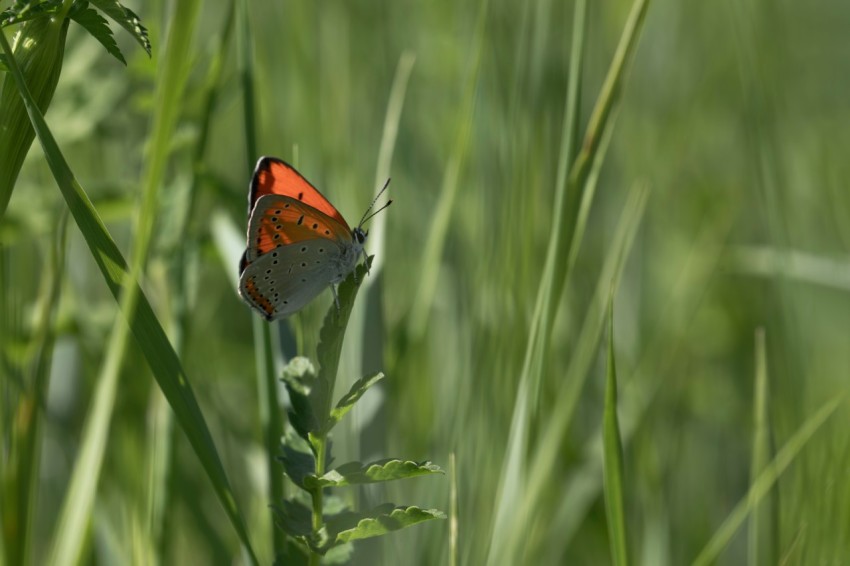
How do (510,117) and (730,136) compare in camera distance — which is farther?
(730,136)

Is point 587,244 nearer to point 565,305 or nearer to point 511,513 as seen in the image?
point 565,305

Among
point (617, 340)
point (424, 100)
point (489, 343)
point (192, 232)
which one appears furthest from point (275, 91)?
point (489, 343)

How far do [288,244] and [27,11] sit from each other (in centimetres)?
43

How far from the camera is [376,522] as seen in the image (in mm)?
694

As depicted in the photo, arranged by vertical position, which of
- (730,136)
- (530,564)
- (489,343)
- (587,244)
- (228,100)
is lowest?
(530,564)

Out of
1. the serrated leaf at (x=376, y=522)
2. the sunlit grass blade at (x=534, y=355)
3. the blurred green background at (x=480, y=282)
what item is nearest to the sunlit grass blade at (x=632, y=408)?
the blurred green background at (x=480, y=282)

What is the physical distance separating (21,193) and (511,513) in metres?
1.06

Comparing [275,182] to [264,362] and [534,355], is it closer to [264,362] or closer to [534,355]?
[264,362]

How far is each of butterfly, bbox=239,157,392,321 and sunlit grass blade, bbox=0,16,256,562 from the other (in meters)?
0.20

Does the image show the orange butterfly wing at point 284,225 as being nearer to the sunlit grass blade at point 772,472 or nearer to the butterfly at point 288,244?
the butterfly at point 288,244

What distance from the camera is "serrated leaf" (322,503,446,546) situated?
673mm

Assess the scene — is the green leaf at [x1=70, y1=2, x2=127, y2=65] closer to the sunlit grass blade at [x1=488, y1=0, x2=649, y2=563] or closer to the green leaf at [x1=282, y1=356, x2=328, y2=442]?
the green leaf at [x1=282, y1=356, x2=328, y2=442]

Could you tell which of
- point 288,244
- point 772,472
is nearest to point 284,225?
point 288,244

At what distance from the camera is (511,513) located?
95 centimetres
